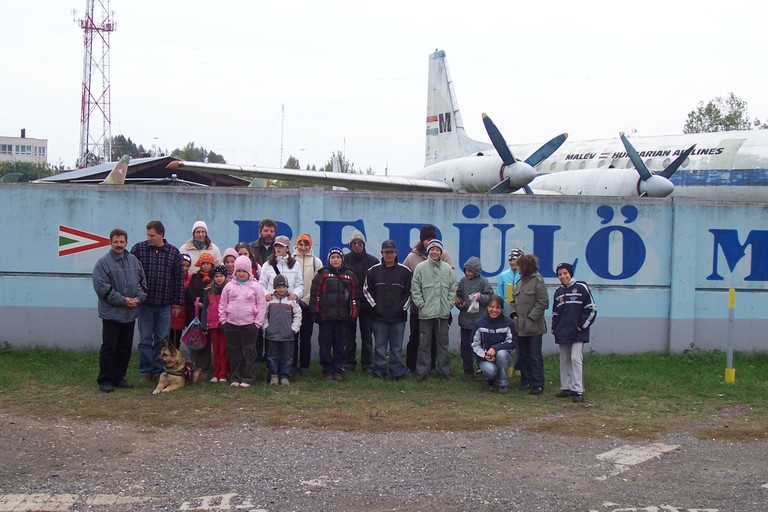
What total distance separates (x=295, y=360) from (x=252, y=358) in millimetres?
931

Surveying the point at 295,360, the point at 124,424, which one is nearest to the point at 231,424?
the point at 124,424

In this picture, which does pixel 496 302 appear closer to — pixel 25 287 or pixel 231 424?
pixel 231 424

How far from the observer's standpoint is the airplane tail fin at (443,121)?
1115 inches

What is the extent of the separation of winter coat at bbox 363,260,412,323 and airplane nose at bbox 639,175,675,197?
9.74 meters

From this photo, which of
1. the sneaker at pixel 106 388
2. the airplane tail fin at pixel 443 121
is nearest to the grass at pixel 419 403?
the sneaker at pixel 106 388

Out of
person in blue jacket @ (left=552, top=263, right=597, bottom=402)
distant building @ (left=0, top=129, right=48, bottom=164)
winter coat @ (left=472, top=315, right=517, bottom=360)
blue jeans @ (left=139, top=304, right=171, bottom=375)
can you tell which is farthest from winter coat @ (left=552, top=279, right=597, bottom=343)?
distant building @ (left=0, top=129, right=48, bottom=164)

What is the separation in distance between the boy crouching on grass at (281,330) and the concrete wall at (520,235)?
7.01 feet

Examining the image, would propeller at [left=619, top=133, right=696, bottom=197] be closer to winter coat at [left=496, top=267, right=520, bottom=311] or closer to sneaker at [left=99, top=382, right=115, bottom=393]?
winter coat at [left=496, top=267, right=520, bottom=311]

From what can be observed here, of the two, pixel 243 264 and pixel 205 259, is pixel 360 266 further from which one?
pixel 205 259

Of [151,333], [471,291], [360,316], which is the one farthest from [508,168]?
[151,333]

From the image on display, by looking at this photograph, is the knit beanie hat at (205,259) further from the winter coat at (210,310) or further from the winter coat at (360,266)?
the winter coat at (360,266)

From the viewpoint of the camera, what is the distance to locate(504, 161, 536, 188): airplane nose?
17.5 meters

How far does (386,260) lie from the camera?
9.48 m

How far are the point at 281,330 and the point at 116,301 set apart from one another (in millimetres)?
1790
